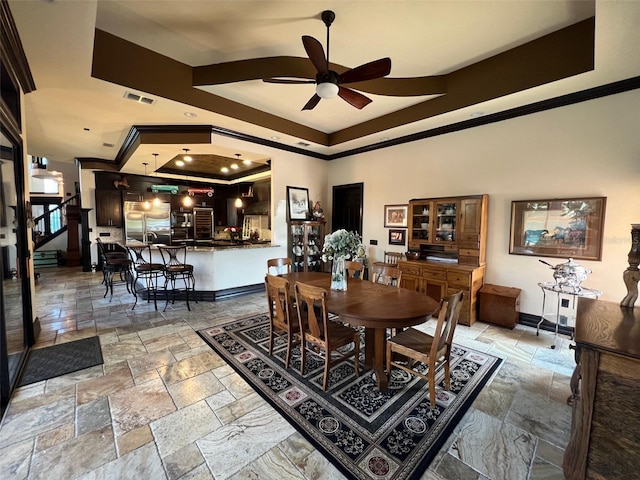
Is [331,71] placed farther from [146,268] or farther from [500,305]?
[146,268]

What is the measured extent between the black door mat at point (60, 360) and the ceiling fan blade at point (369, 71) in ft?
12.7

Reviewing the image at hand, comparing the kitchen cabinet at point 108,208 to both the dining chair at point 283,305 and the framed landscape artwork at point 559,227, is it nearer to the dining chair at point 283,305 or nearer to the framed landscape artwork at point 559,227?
the dining chair at point 283,305

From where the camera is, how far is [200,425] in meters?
2.00

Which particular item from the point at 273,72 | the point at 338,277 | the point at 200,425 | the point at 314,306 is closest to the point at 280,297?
the point at 314,306

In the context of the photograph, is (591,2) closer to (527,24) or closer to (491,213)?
(527,24)

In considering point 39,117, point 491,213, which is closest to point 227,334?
point 491,213

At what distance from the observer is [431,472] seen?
1.65 metres

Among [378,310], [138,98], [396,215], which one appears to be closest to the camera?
[378,310]

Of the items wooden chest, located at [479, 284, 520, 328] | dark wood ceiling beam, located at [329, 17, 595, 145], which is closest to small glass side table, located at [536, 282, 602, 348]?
wooden chest, located at [479, 284, 520, 328]

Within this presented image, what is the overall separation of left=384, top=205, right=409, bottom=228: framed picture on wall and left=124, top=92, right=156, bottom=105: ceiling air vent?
13.8ft

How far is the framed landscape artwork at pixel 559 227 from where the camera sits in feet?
10.9

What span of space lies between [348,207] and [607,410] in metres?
5.41

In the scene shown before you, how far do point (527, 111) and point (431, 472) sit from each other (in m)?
4.33

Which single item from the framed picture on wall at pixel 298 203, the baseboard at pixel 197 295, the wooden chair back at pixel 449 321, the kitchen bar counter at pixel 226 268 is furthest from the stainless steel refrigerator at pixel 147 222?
the wooden chair back at pixel 449 321
